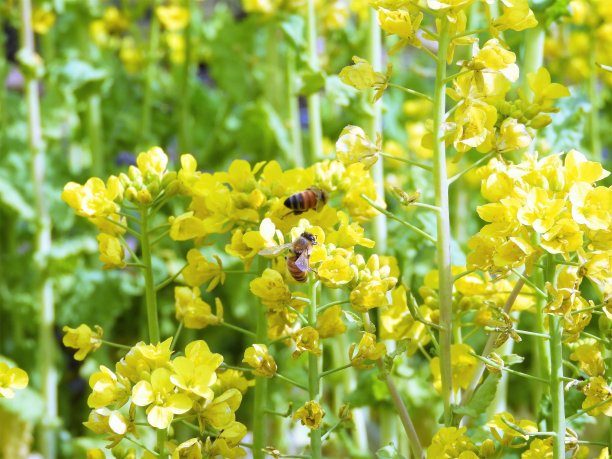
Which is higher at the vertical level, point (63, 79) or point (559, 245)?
point (63, 79)

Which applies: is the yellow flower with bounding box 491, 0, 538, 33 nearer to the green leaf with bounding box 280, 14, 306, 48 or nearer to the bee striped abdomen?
the bee striped abdomen

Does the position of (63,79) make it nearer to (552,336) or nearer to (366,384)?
(366,384)

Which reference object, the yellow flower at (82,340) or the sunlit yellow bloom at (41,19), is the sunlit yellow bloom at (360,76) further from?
the sunlit yellow bloom at (41,19)

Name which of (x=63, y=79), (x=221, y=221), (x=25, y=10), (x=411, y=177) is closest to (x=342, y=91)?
(x=411, y=177)

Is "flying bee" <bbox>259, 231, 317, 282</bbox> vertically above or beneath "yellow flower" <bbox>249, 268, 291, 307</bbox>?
above

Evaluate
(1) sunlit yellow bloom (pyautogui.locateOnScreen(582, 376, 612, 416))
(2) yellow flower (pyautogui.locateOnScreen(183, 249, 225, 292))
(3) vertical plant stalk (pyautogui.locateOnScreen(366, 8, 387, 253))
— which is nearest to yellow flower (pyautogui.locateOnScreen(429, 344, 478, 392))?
(1) sunlit yellow bloom (pyautogui.locateOnScreen(582, 376, 612, 416))
